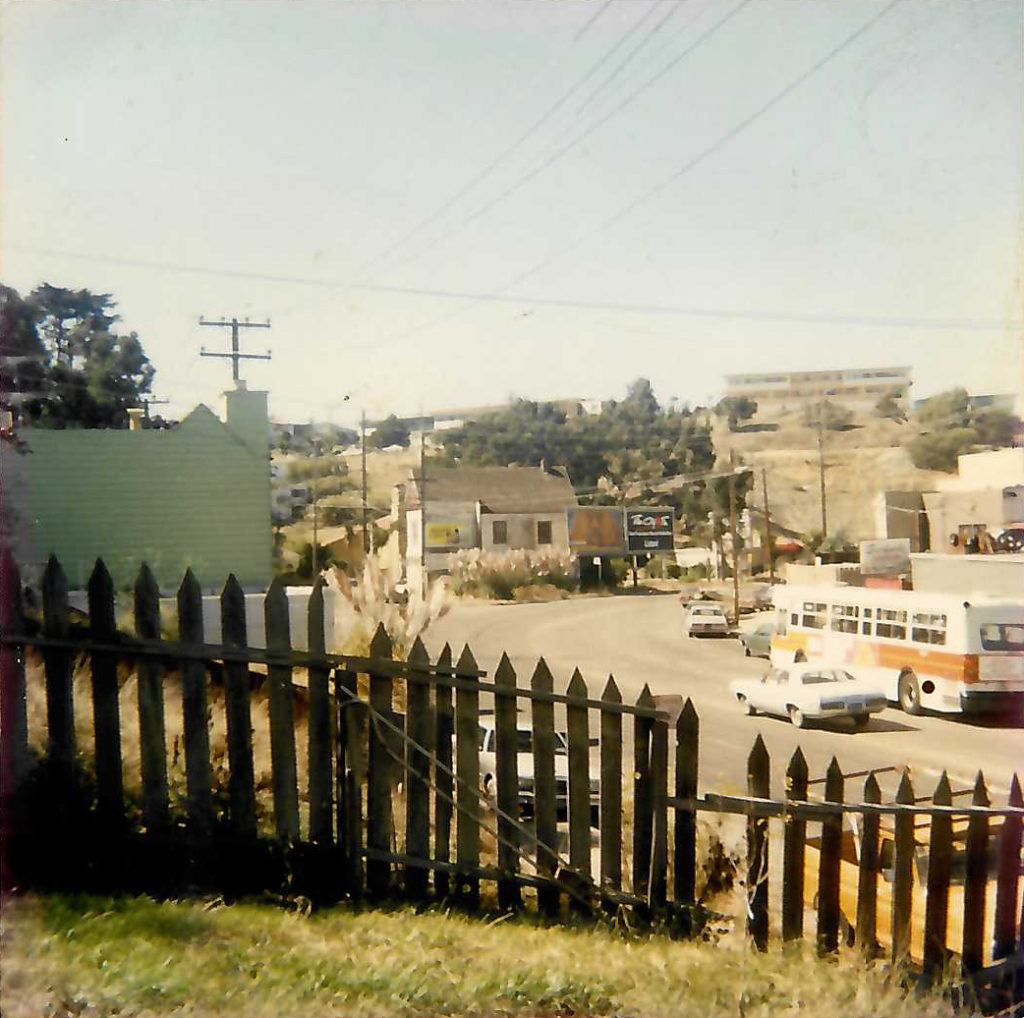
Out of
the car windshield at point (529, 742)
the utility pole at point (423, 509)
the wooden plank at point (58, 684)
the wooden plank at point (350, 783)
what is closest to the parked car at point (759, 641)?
the car windshield at point (529, 742)

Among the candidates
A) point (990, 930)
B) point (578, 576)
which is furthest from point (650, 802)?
point (990, 930)

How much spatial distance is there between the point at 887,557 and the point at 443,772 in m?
2.11

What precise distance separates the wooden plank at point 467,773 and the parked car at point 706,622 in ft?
3.30

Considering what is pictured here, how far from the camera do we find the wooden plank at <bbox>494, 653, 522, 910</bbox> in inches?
166

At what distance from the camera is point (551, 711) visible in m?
4.23

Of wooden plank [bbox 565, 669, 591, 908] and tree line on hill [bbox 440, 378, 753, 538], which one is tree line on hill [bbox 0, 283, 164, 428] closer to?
tree line on hill [bbox 440, 378, 753, 538]

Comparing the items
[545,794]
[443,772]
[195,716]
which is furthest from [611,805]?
[195,716]

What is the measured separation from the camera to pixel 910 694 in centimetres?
439

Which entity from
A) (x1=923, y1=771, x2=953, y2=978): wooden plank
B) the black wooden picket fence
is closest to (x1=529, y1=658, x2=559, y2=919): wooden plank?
the black wooden picket fence

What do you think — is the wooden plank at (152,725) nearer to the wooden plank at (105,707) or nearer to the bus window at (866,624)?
the wooden plank at (105,707)

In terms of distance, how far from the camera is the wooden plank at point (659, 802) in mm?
4191

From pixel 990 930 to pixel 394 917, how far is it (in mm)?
2749

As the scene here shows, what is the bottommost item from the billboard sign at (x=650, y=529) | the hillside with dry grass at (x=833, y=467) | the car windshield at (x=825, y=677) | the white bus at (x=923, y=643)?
the car windshield at (x=825, y=677)

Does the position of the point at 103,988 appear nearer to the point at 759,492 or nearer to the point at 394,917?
the point at 394,917
